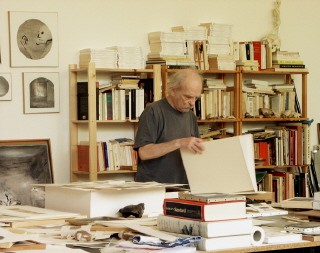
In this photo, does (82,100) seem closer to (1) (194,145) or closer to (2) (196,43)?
(2) (196,43)

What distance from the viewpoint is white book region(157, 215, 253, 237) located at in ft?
10.6

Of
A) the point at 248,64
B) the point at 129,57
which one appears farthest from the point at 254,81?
→ the point at 129,57

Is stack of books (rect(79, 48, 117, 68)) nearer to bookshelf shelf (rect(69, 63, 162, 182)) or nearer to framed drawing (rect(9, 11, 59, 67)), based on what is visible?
bookshelf shelf (rect(69, 63, 162, 182))

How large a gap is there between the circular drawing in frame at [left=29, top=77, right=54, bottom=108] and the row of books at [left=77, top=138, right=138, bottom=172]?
48 cm

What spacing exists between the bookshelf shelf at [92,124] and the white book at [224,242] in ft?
10.8

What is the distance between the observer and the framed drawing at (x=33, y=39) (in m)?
6.48

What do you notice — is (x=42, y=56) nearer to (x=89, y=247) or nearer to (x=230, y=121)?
(x=230, y=121)

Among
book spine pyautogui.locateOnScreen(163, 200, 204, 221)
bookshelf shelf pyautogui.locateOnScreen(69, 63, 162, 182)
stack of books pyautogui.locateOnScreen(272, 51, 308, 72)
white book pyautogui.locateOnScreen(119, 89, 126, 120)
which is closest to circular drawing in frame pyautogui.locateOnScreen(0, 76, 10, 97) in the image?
bookshelf shelf pyautogui.locateOnScreen(69, 63, 162, 182)

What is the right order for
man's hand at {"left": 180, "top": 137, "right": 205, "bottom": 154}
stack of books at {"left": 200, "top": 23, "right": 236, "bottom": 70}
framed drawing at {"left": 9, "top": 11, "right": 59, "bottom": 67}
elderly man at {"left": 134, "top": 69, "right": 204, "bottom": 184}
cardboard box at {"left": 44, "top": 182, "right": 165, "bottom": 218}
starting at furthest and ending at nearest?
stack of books at {"left": 200, "top": 23, "right": 236, "bottom": 70}, framed drawing at {"left": 9, "top": 11, "right": 59, "bottom": 67}, elderly man at {"left": 134, "top": 69, "right": 204, "bottom": 184}, man's hand at {"left": 180, "top": 137, "right": 205, "bottom": 154}, cardboard box at {"left": 44, "top": 182, "right": 165, "bottom": 218}

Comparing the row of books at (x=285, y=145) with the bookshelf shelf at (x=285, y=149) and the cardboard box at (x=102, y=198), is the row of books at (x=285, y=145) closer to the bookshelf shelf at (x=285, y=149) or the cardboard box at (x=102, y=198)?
the bookshelf shelf at (x=285, y=149)

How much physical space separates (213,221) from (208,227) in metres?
0.06

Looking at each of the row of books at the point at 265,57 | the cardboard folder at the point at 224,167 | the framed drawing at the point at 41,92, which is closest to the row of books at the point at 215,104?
the row of books at the point at 265,57

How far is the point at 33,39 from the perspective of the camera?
6559mm

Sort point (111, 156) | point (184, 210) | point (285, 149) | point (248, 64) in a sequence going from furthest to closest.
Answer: point (285, 149) < point (248, 64) < point (111, 156) < point (184, 210)
